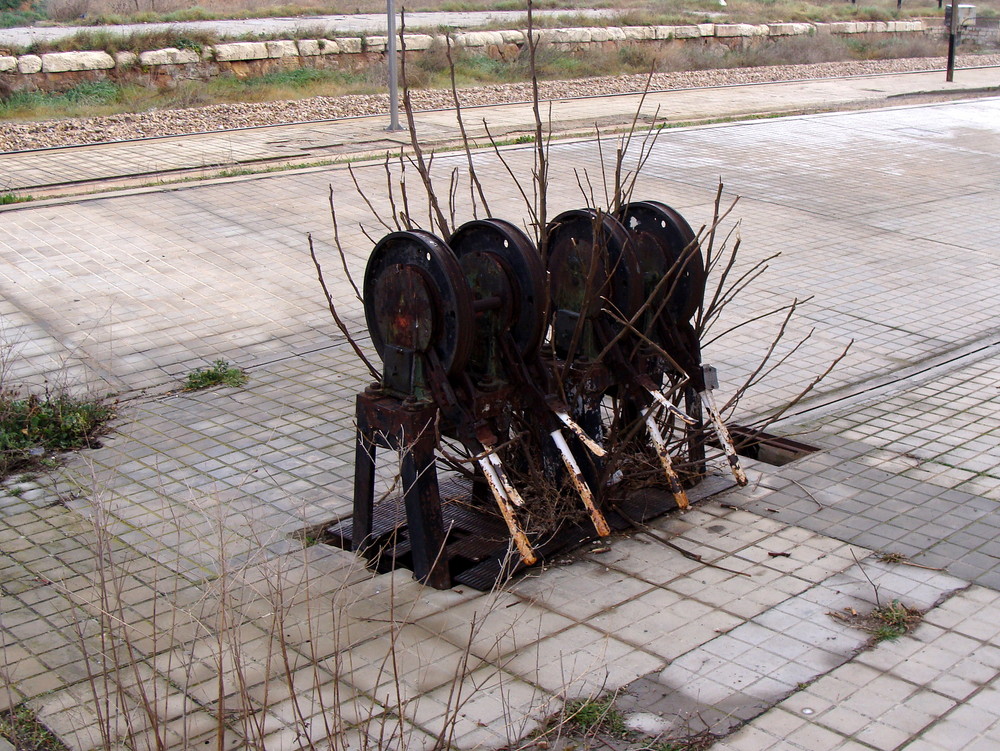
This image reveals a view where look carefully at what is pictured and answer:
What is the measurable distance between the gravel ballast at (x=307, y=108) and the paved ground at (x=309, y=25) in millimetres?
2214

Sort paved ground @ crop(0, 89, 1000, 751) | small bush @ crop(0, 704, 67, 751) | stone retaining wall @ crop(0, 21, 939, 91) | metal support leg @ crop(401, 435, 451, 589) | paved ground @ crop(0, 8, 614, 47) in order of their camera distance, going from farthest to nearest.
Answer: paved ground @ crop(0, 8, 614, 47) < stone retaining wall @ crop(0, 21, 939, 91) < metal support leg @ crop(401, 435, 451, 589) < paved ground @ crop(0, 89, 1000, 751) < small bush @ crop(0, 704, 67, 751)

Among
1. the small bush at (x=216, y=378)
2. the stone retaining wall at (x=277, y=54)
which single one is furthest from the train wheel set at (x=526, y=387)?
the stone retaining wall at (x=277, y=54)

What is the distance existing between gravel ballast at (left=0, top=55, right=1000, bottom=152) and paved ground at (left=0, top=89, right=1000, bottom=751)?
5784mm

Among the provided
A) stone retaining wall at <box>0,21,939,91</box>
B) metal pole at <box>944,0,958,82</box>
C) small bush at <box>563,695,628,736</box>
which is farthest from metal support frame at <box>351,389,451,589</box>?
metal pole at <box>944,0,958,82</box>

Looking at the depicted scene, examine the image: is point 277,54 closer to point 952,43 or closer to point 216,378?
point 952,43

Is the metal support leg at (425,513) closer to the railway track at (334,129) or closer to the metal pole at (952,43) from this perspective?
the railway track at (334,129)

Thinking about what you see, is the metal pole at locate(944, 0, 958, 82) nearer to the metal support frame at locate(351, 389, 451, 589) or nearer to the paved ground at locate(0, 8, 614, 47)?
the paved ground at locate(0, 8, 614, 47)

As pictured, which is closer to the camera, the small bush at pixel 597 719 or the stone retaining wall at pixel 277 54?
the small bush at pixel 597 719

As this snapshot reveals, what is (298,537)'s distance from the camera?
16.6ft

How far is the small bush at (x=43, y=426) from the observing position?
5.95m

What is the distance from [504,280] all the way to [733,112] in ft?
50.6

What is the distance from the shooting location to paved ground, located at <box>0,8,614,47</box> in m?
23.9

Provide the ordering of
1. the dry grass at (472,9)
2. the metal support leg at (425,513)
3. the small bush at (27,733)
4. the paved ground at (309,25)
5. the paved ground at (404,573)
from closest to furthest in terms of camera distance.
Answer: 1. the small bush at (27,733)
2. the paved ground at (404,573)
3. the metal support leg at (425,513)
4. the paved ground at (309,25)
5. the dry grass at (472,9)

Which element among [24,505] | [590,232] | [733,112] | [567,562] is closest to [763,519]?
[567,562]
